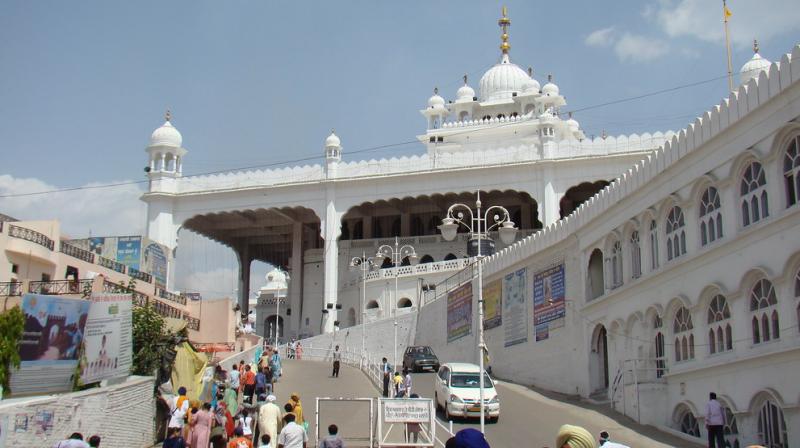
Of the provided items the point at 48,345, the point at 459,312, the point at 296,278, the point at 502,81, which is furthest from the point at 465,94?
the point at 48,345

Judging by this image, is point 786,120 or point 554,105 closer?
point 786,120

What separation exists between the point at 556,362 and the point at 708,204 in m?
9.23

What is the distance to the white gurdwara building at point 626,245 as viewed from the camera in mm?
17391

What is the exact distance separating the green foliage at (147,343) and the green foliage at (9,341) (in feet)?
15.3

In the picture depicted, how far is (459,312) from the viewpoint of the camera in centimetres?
3669

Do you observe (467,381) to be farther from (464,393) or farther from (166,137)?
(166,137)

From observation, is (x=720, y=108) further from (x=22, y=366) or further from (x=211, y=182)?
(x=211, y=182)

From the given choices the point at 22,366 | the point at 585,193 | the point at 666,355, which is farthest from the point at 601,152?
the point at 22,366

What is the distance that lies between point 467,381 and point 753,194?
7721mm

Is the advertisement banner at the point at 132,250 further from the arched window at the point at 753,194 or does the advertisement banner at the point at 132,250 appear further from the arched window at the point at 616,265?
the arched window at the point at 753,194

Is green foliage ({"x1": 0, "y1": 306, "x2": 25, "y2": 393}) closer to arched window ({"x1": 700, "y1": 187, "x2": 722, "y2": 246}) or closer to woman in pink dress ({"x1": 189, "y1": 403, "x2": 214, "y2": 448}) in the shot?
woman in pink dress ({"x1": 189, "y1": 403, "x2": 214, "y2": 448})

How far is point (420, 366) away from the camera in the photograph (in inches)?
1331

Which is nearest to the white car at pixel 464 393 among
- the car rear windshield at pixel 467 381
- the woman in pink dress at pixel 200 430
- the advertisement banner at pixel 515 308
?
the car rear windshield at pixel 467 381

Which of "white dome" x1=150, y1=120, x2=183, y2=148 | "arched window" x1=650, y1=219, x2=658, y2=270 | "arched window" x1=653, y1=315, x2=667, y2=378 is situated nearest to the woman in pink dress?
"arched window" x1=653, y1=315, x2=667, y2=378
